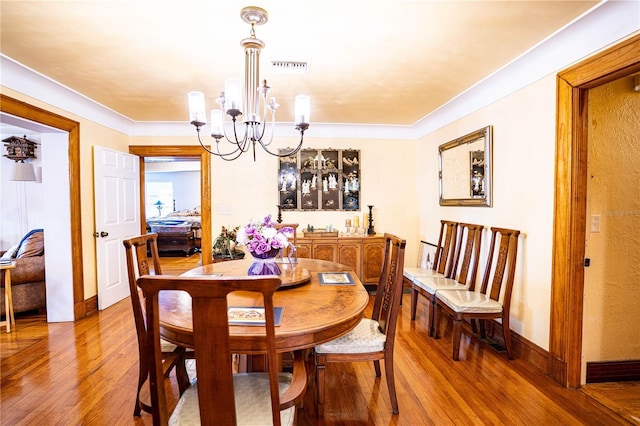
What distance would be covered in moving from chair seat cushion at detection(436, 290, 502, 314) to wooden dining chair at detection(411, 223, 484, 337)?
15cm

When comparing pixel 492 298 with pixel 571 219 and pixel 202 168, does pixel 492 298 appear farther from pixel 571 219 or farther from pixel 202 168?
pixel 202 168

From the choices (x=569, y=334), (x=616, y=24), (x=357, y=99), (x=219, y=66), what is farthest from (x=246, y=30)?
(x=569, y=334)

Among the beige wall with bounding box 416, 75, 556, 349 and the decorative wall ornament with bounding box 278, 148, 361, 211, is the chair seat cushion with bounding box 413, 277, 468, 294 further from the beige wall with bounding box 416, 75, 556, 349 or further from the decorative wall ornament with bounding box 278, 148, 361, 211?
the decorative wall ornament with bounding box 278, 148, 361, 211

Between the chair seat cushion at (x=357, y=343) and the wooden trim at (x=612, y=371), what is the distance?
5.28ft

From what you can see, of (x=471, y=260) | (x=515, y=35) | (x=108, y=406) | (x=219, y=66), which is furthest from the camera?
(x=471, y=260)

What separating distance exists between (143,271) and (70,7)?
1622 mm

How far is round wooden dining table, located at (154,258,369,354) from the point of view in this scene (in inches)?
53.5

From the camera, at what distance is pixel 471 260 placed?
338cm

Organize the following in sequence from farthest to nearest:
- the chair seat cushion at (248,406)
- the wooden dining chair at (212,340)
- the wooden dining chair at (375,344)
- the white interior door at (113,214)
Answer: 1. the white interior door at (113,214)
2. the wooden dining chair at (375,344)
3. the chair seat cushion at (248,406)
4. the wooden dining chair at (212,340)

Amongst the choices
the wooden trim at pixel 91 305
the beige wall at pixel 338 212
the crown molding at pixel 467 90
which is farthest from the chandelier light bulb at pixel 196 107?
the wooden trim at pixel 91 305

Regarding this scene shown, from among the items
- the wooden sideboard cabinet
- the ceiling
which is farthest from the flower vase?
the wooden sideboard cabinet

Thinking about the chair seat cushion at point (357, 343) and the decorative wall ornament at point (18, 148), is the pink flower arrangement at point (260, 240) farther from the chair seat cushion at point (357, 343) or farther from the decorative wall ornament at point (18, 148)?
the decorative wall ornament at point (18, 148)

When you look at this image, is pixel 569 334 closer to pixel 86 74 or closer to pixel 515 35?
pixel 515 35

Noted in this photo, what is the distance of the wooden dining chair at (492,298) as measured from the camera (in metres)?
2.53
